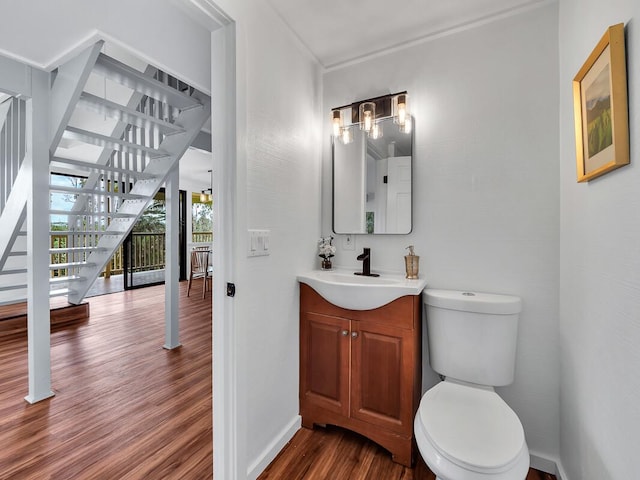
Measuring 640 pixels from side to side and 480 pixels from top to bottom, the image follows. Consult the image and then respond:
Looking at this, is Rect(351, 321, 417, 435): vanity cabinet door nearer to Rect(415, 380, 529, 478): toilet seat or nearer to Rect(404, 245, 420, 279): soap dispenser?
Rect(415, 380, 529, 478): toilet seat

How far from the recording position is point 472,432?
106 centimetres

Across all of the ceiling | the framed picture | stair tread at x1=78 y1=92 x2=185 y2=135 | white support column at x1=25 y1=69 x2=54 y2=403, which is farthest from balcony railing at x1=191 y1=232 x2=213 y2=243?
the framed picture

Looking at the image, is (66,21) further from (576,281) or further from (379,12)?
(576,281)

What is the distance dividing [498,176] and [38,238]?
2972mm

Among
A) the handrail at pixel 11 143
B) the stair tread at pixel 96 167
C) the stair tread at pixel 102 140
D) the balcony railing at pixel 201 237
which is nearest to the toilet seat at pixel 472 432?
the stair tread at pixel 102 140

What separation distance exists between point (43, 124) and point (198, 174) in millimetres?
4393

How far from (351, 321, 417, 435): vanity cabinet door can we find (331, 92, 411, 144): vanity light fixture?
1.15m

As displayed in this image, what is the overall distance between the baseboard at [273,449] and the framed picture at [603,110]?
1.80 meters

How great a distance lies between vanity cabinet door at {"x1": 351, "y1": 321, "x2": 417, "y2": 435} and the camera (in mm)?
1489

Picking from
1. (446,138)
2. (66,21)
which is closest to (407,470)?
(446,138)

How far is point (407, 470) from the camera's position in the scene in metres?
1.46

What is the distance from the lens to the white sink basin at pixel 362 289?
1.47m

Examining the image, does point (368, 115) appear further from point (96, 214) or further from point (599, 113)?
point (96, 214)

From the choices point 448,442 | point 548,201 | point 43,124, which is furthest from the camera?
point 43,124
